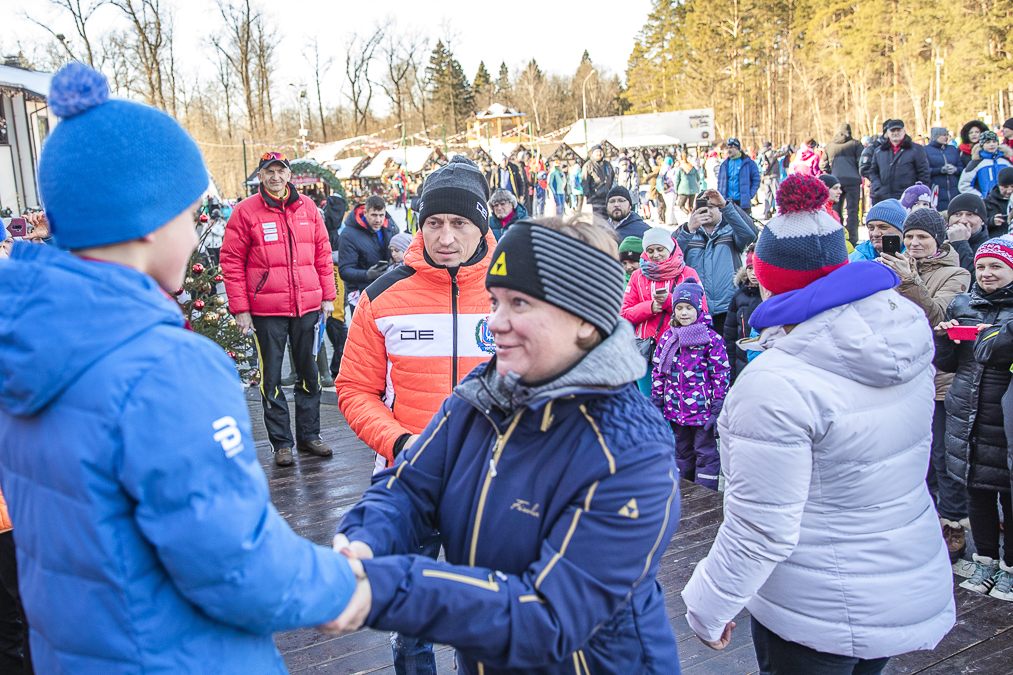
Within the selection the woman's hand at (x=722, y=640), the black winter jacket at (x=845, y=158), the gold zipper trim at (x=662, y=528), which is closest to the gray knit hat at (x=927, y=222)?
the woman's hand at (x=722, y=640)

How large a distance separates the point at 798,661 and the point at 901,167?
10.3 meters

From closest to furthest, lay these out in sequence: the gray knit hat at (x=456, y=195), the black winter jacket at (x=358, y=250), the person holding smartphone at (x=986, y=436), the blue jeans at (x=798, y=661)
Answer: the blue jeans at (x=798, y=661) < the gray knit hat at (x=456, y=195) < the person holding smartphone at (x=986, y=436) < the black winter jacket at (x=358, y=250)

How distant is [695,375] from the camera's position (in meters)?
4.95

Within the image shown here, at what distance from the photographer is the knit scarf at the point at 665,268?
5.32 m

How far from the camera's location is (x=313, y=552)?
1.20m

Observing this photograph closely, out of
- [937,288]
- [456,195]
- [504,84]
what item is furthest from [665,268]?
[504,84]

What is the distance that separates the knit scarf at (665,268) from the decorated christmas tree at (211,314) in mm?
2982

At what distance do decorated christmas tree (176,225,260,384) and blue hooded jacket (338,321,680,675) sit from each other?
14.5 ft

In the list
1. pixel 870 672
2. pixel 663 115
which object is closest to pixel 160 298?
pixel 870 672

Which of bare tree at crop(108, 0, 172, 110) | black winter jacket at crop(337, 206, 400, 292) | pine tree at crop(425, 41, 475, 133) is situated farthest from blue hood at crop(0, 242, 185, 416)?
pine tree at crop(425, 41, 475, 133)

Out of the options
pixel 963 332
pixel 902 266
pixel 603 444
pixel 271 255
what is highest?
pixel 271 255

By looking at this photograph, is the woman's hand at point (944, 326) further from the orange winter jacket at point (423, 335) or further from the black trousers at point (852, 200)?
the black trousers at point (852, 200)

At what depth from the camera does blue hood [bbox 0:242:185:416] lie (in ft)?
3.45

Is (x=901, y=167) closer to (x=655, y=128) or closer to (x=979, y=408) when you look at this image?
(x=979, y=408)
